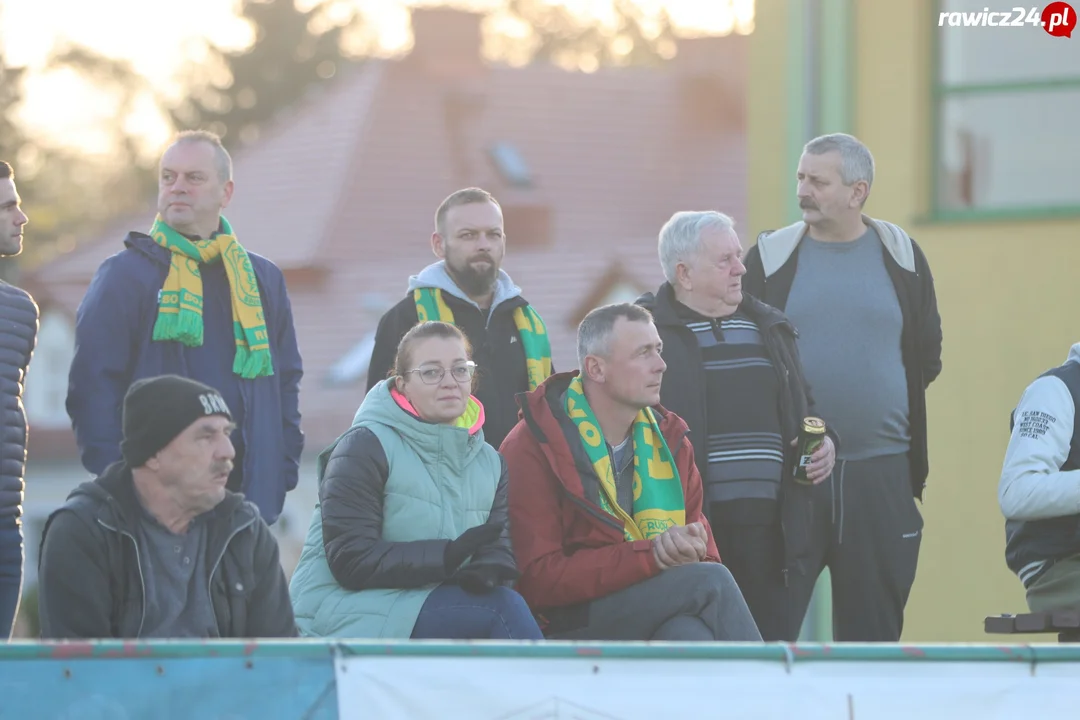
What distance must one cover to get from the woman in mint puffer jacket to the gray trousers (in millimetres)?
262

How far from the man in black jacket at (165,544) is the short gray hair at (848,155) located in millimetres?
2587

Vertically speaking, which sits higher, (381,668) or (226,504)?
(226,504)

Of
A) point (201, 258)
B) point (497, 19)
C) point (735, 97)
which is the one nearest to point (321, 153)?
point (497, 19)

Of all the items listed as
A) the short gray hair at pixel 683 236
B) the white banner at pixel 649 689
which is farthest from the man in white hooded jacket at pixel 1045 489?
the white banner at pixel 649 689

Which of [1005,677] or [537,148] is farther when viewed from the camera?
[537,148]

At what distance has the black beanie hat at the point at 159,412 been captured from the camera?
4750mm

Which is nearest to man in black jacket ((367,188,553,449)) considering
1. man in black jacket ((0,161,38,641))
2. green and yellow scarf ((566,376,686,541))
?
green and yellow scarf ((566,376,686,541))

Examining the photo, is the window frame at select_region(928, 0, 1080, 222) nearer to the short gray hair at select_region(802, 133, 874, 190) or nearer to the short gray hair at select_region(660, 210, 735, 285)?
the short gray hair at select_region(802, 133, 874, 190)

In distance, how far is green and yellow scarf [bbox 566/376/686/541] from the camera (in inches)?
221

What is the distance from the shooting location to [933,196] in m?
9.88

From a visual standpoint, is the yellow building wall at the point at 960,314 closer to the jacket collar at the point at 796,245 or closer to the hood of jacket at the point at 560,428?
the jacket collar at the point at 796,245

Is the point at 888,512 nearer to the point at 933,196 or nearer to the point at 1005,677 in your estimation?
the point at 1005,677

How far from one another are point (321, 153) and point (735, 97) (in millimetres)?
9151

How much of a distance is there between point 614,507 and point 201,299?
1.57 m
